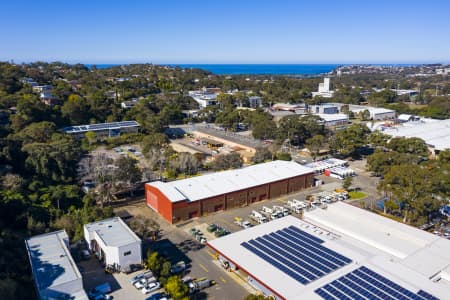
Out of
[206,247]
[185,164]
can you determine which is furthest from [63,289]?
[185,164]

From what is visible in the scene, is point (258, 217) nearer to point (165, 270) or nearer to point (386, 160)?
point (165, 270)

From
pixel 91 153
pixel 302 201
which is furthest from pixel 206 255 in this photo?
pixel 91 153

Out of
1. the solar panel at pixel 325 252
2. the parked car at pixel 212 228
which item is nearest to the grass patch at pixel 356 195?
the solar panel at pixel 325 252

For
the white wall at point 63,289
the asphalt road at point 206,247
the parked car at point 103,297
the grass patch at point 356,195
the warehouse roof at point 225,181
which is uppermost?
the warehouse roof at point 225,181

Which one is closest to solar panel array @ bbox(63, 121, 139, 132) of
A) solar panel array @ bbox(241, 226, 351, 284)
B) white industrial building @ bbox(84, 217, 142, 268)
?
white industrial building @ bbox(84, 217, 142, 268)

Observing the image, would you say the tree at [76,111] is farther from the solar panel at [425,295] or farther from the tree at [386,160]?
the solar panel at [425,295]

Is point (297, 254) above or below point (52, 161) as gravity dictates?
below
